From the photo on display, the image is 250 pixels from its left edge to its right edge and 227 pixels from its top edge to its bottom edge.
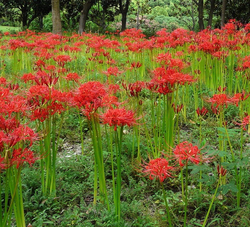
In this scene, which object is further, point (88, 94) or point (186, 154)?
point (88, 94)

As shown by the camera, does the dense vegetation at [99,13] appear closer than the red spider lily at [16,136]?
No

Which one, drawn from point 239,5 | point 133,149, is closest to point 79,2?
point 239,5

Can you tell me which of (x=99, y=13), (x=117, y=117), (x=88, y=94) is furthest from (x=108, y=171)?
(x=99, y=13)

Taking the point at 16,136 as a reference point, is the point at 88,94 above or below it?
above

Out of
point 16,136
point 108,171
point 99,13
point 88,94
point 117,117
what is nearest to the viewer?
point 16,136

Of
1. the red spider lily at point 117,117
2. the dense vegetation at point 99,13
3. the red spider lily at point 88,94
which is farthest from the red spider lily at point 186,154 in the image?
the dense vegetation at point 99,13

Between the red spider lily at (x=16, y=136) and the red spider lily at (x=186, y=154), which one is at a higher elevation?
the red spider lily at (x=16, y=136)

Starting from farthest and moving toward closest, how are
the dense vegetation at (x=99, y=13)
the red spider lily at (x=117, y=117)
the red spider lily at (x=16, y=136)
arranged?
1. the dense vegetation at (x=99, y=13)
2. the red spider lily at (x=117, y=117)
3. the red spider lily at (x=16, y=136)

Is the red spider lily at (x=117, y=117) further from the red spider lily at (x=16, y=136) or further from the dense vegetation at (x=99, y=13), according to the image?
the dense vegetation at (x=99, y=13)

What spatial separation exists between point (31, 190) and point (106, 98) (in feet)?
3.84

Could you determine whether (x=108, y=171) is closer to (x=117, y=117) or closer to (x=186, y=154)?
(x=117, y=117)

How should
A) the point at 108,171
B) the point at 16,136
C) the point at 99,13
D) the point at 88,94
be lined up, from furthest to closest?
the point at 99,13 → the point at 108,171 → the point at 88,94 → the point at 16,136

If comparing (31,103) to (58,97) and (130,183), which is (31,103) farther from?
(130,183)

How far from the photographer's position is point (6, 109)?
1.85 metres
